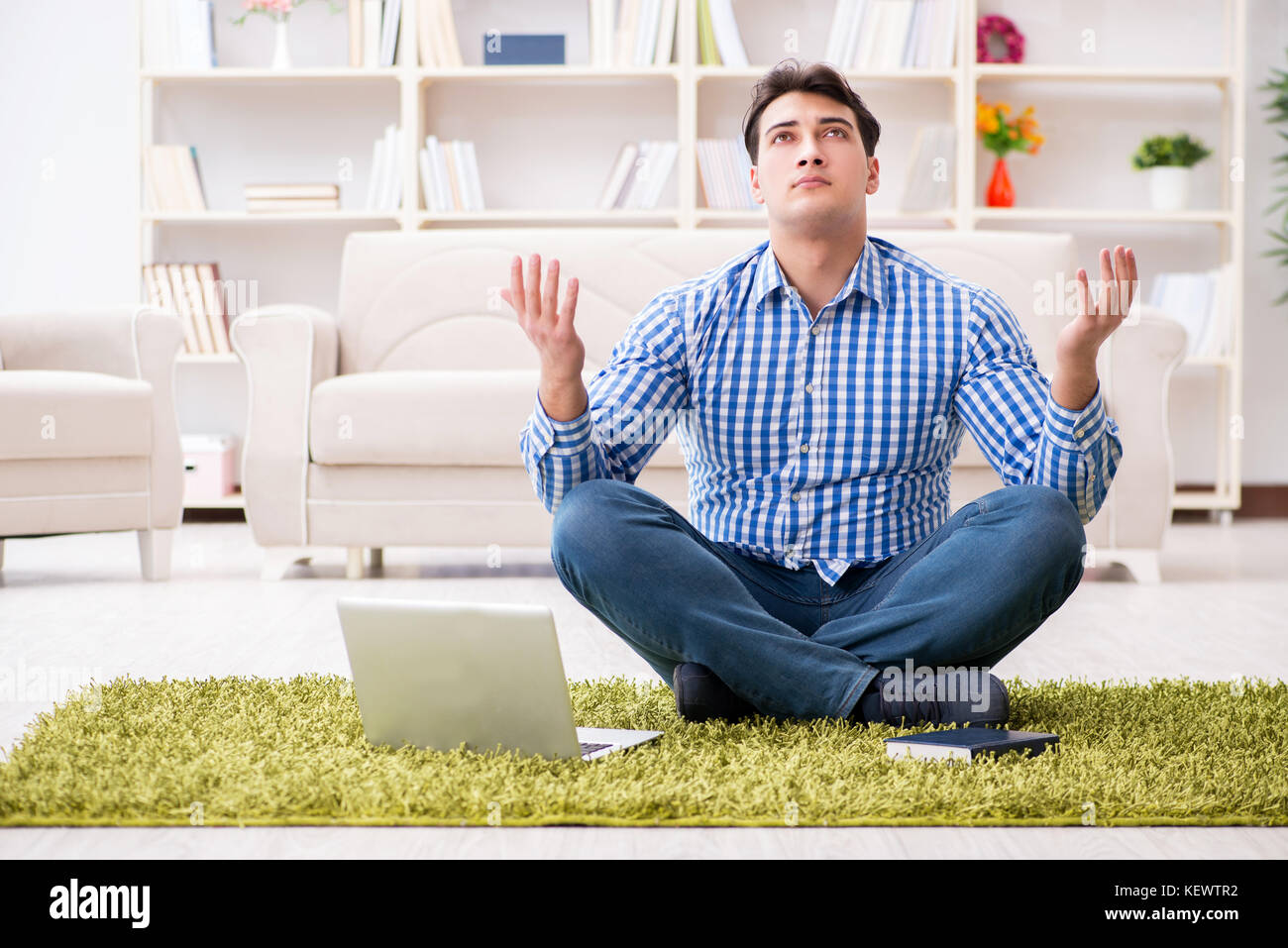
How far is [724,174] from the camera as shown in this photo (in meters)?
4.38

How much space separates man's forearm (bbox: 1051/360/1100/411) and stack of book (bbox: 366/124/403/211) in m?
3.31

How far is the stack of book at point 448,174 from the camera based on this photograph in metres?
4.37

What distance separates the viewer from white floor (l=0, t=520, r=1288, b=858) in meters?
1.06

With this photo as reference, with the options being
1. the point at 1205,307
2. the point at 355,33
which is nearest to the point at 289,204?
the point at 355,33

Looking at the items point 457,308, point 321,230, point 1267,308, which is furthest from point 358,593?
point 1267,308

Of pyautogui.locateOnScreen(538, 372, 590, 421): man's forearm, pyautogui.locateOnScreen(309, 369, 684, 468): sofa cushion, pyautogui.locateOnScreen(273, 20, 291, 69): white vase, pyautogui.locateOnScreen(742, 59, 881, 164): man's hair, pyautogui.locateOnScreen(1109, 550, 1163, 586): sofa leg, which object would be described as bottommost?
pyautogui.locateOnScreen(1109, 550, 1163, 586): sofa leg

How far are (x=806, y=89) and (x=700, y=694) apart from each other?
72 cm

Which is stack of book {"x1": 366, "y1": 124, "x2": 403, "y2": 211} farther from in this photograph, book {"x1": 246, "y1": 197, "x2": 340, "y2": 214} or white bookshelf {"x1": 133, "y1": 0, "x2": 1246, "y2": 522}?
book {"x1": 246, "y1": 197, "x2": 340, "y2": 214}

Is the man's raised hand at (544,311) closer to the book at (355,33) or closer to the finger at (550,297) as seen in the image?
the finger at (550,297)

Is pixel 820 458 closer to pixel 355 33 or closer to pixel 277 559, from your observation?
pixel 277 559

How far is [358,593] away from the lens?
105 inches

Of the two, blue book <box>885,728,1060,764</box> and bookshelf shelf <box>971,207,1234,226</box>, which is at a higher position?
bookshelf shelf <box>971,207,1234,226</box>

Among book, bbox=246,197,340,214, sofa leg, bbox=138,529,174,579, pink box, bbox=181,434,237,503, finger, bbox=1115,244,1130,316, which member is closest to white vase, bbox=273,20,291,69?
book, bbox=246,197,340,214

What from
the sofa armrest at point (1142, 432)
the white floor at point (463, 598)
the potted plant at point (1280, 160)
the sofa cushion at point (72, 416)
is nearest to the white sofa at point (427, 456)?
the sofa armrest at point (1142, 432)
